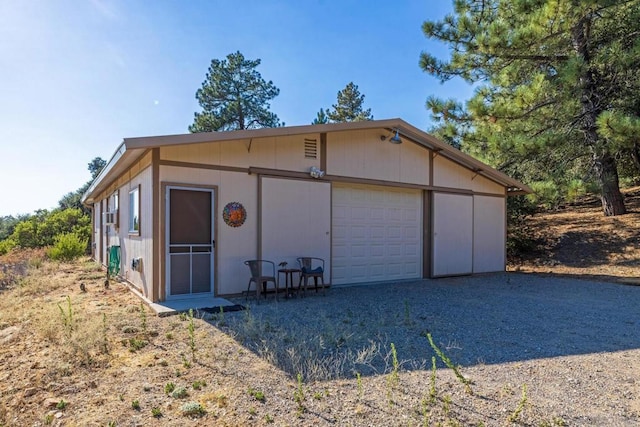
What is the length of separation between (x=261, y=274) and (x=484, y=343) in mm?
3875

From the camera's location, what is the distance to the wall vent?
7.61m

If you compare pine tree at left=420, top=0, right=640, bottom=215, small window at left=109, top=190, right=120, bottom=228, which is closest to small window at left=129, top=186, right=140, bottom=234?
small window at left=109, top=190, right=120, bottom=228

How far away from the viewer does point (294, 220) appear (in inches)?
289

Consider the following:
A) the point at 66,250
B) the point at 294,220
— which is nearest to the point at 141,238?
the point at 294,220

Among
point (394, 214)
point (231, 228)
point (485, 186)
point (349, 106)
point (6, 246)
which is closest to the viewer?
point (231, 228)

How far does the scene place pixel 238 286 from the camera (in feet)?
22.0

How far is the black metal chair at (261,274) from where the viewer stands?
6383mm

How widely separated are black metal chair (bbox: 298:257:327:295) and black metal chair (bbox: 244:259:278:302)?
53 centimetres

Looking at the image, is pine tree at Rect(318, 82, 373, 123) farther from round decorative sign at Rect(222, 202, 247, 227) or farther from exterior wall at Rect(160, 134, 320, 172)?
round decorative sign at Rect(222, 202, 247, 227)

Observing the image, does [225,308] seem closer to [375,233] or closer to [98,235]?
[375,233]

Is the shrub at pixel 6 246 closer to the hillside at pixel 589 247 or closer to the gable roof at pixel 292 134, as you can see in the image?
the gable roof at pixel 292 134

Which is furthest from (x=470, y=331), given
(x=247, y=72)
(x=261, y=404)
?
(x=247, y=72)

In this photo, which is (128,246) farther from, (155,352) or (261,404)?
(261,404)

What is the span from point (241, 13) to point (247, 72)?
17.7 metres
